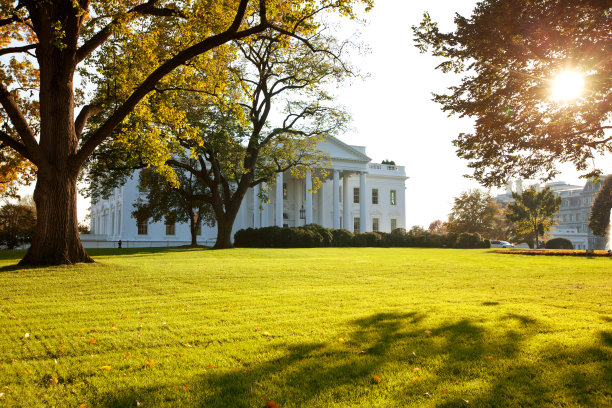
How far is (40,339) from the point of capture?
5.46m

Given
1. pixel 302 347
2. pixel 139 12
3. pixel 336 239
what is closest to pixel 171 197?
pixel 336 239

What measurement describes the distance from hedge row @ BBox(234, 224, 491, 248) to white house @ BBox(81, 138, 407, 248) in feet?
19.5

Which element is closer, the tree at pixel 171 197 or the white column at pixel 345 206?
the tree at pixel 171 197

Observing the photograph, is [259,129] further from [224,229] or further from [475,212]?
[475,212]

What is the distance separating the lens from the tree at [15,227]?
1343 inches

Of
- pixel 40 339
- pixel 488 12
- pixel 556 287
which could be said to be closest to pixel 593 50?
pixel 488 12

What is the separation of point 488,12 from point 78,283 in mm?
10937

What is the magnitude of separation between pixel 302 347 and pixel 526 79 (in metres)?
9.05

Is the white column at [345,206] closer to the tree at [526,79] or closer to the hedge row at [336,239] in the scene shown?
the hedge row at [336,239]

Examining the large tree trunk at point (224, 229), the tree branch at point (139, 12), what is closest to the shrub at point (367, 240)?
the large tree trunk at point (224, 229)

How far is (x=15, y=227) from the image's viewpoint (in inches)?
1361

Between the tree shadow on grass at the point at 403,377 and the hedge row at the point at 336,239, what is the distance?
28.4 meters

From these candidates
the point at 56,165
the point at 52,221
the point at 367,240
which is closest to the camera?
the point at 52,221

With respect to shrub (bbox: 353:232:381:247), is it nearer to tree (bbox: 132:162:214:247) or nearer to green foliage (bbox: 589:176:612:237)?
tree (bbox: 132:162:214:247)
